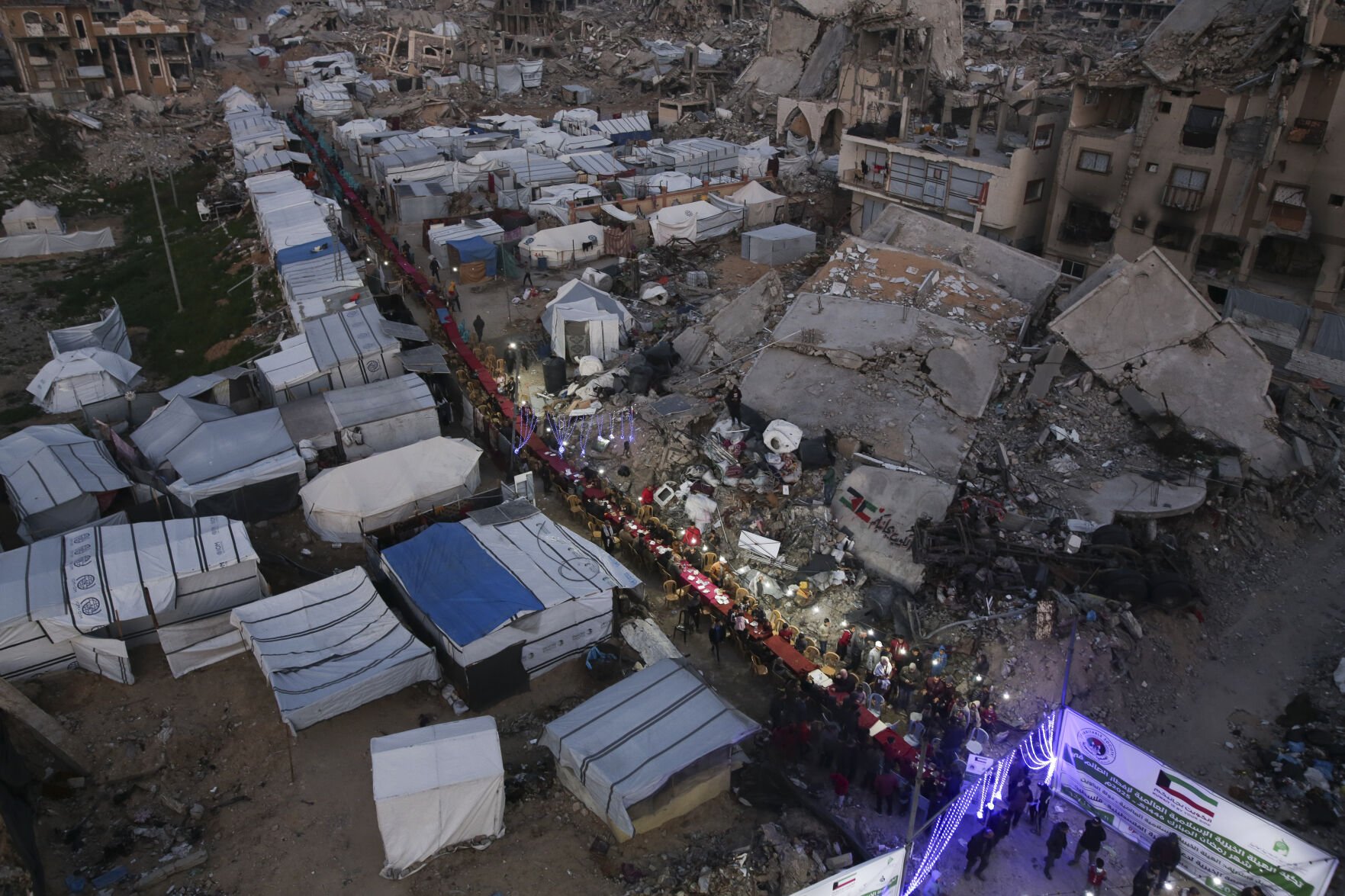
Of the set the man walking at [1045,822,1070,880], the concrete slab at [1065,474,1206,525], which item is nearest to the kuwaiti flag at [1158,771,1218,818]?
the man walking at [1045,822,1070,880]

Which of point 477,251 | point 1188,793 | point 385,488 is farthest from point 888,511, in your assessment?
point 477,251

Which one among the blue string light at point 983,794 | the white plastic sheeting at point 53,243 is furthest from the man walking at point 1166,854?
the white plastic sheeting at point 53,243

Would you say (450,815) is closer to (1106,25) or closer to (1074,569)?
(1074,569)

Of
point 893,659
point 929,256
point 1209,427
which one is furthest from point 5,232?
point 1209,427

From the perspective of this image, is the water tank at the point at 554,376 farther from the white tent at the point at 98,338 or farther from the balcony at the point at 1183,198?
the balcony at the point at 1183,198

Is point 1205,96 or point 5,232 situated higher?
point 1205,96

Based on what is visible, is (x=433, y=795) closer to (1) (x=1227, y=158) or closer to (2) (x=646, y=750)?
(2) (x=646, y=750)

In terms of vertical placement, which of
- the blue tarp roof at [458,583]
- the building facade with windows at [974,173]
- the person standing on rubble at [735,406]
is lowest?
the blue tarp roof at [458,583]
